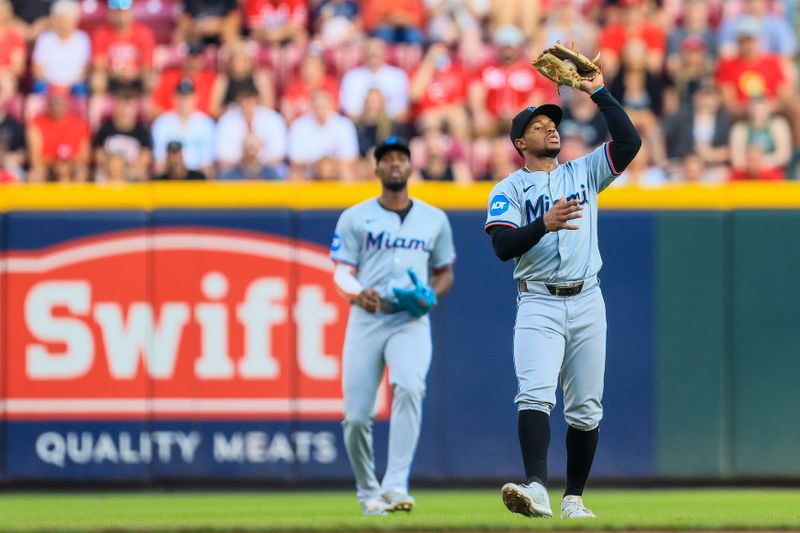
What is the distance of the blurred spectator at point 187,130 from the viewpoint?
12281mm

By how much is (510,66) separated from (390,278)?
5253mm

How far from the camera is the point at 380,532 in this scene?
5949mm

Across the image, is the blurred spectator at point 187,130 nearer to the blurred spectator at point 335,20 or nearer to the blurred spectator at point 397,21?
the blurred spectator at point 335,20

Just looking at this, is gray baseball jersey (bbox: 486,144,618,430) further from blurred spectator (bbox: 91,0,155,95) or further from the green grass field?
blurred spectator (bbox: 91,0,155,95)

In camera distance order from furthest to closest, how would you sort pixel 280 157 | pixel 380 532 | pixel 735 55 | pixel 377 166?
pixel 735 55
pixel 280 157
pixel 377 166
pixel 380 532

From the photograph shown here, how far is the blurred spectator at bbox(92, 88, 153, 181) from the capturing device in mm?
11969

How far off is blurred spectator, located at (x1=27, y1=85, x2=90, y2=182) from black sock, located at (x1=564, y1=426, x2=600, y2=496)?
6614 mm

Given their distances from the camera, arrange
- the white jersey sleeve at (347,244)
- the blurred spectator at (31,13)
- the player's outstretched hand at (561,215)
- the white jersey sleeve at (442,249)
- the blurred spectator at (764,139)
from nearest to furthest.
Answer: the player's outstretched hand at (561,215) → the white jersey sleeve at (347,244) → the white jersey sleeve at (442,249) → the blurred spectator at (764,139) → the blurred spectator at (31,13)

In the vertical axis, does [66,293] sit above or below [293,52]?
below

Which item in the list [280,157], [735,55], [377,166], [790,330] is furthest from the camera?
[735,55]

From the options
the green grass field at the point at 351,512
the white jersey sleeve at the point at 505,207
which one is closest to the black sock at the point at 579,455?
the green grass field at the point at 351,512

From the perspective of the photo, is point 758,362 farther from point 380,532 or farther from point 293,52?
point 293,52

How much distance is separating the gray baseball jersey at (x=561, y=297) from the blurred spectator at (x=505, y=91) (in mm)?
5861

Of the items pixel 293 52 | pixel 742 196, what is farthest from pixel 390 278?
pixel 293 52
